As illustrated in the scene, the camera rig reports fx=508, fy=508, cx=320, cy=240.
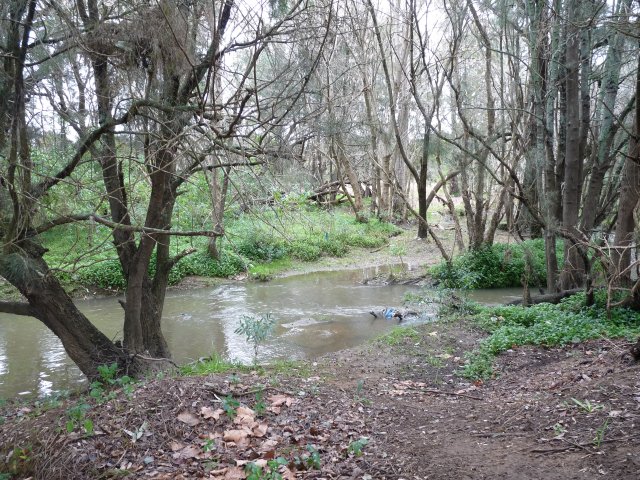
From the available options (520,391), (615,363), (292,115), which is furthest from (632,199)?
(292,115)

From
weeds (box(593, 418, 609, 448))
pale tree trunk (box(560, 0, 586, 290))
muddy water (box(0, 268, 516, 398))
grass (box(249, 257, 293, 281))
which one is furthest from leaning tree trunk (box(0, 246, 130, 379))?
grass (box(249, 257, 293, 281))

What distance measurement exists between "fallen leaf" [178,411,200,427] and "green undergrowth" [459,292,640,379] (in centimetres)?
329

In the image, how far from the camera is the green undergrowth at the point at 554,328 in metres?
6.09

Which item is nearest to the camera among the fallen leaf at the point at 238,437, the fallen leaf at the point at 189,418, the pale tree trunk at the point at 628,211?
the fallen leaf at the point at 238,437

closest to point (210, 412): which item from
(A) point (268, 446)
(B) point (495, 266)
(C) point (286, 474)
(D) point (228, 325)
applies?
(A) point (268, 446)

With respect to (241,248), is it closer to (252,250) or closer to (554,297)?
(252,250)

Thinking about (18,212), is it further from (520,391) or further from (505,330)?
(505,330)

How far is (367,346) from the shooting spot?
771cm

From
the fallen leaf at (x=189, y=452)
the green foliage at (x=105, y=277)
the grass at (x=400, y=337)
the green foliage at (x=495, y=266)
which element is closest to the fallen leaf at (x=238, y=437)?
the fallen leaf at (x=189, y=452)

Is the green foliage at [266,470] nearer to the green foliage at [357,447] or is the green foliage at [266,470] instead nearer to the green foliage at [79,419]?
the green foliage at [357,447]

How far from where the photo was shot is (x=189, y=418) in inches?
156

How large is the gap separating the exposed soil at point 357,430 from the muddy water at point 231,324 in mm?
3006

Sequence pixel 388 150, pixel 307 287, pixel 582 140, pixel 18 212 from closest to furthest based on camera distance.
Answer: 1. pixel 18 212
2. pixel 582 140
3. pixel 307 287
4. pixel 388 150

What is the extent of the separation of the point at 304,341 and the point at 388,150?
459 inches
